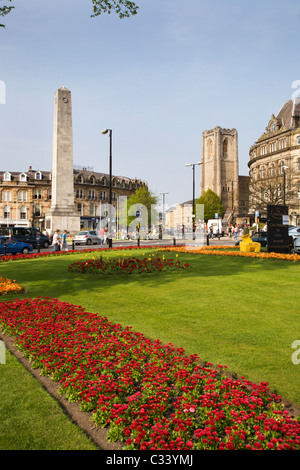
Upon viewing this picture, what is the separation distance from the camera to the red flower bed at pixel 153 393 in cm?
337

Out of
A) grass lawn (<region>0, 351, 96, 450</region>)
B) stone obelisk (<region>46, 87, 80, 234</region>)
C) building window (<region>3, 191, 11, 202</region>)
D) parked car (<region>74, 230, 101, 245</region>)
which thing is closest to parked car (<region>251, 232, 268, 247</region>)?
parked car (<region>74, 230, 101, 245</region>)

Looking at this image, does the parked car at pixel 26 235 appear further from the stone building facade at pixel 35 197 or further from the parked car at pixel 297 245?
the stone building facade at pixel 35 197

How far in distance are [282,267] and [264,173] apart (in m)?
80.5

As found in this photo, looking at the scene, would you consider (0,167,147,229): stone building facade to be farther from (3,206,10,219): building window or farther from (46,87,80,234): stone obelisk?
(46,87,80,234): stone obelisk

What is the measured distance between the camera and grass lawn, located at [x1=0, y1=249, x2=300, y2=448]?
16.4 feet

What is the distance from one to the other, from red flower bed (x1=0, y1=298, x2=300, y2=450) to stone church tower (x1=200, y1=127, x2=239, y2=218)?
124 m

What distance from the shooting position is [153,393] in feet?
13.7

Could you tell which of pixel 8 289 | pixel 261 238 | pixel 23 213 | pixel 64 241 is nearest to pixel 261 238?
pixel 261 238

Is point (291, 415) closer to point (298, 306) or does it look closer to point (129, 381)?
point (129, 381)

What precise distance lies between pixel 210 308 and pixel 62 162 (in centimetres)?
3081

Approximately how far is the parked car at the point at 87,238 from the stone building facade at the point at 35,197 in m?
44.5

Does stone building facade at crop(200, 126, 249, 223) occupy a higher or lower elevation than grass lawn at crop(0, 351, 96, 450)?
higher

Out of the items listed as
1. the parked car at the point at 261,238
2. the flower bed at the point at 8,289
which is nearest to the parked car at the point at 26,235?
the parked car at the point at 261,238

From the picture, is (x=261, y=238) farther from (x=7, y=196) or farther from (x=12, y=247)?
(x=7, y=196)
